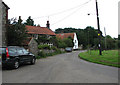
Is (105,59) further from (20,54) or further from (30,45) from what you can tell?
(30,45)

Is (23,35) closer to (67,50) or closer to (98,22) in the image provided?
(98,22)

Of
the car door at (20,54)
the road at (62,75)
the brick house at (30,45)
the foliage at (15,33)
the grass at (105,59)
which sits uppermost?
the foliage at (15,33)

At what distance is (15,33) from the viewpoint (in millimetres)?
14109

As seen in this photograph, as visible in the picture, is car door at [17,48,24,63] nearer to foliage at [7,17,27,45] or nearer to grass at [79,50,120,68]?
foliage at [7,17,27,45]

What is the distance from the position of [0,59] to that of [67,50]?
1207 inches

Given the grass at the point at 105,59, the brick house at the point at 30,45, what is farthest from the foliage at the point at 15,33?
the grass at the point at 105,59

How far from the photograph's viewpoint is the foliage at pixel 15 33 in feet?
46.1

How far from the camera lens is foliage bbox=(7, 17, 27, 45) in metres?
14.0

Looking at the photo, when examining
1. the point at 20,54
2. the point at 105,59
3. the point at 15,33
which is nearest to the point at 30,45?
the point at 15,33

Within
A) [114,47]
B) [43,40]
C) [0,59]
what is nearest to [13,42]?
[0,59]

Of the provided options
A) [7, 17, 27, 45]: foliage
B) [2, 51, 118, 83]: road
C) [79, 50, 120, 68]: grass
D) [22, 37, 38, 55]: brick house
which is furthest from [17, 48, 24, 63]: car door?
Result: [79, 50, 120, 68]: grass

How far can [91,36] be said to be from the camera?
74250mm

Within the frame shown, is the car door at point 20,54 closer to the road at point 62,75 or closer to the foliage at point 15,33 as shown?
the road at point 62,75

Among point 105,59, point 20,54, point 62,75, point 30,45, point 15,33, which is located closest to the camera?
point 62,75
